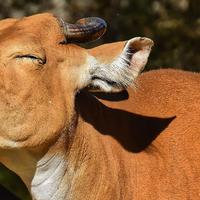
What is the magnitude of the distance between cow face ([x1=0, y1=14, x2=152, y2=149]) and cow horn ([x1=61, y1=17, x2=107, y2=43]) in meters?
0.05

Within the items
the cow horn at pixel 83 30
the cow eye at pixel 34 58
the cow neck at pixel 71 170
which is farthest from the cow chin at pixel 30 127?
the cow horn at pixel 83 30

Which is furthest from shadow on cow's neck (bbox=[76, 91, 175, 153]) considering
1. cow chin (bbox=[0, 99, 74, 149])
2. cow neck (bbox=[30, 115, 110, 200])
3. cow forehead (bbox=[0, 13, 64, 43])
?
cow forehead (bbox=[0, 13, 64, 43])

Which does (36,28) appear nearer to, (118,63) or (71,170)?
(118,63)

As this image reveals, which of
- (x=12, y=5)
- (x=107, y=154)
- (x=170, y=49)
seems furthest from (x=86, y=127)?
(x=12, y=5)

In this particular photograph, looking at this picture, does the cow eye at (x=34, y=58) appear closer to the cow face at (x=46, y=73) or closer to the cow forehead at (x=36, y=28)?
the cow face at (x=46, y=73)

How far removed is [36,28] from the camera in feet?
22.2

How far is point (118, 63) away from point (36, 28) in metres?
0.71

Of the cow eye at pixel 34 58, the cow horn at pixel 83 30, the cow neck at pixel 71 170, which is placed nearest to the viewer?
the cow eye at pixel 34 58

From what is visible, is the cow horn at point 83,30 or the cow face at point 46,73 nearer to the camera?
A: the cow face at point 46,73

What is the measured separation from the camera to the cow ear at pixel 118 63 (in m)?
6.80

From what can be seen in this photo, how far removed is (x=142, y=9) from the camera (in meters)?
14.6

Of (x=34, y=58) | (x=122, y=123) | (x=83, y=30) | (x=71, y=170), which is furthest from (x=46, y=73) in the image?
(x=122, y=123)

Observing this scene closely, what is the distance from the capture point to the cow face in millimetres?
6473

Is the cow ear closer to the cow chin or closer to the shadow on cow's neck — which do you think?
the shadow on cow's neck
